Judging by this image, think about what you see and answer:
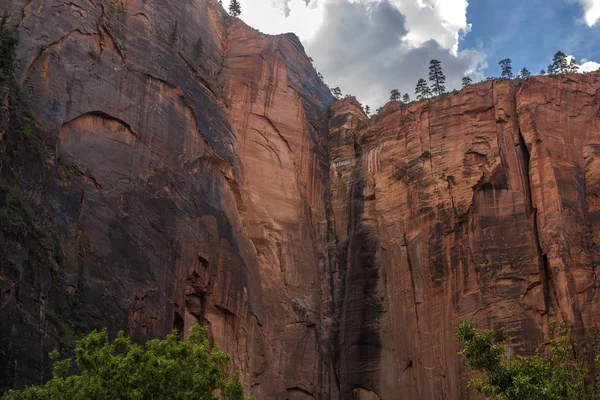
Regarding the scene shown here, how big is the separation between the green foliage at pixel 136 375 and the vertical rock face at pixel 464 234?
21560 mm

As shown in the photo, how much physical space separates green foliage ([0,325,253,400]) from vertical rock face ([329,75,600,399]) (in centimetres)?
2156

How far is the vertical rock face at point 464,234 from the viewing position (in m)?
41.2

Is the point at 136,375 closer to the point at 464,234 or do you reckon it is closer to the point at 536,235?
the point at 464,234

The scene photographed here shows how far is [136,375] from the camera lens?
22.2 meters

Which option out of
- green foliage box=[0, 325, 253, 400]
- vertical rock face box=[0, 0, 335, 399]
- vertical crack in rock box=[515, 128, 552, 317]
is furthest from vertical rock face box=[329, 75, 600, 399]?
green foliage box=[0, 325, 253, 400]

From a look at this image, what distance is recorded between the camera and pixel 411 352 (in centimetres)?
4356

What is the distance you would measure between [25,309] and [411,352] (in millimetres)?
24651

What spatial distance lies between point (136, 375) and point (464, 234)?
→ 90.6 feet

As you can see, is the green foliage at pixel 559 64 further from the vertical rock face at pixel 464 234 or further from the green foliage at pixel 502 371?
the green foliage at pixel 502 371

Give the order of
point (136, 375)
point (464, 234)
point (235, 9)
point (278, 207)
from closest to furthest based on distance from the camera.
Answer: point (136, 375)
point (464, 234)
point (278, 207)
point (235, 9)

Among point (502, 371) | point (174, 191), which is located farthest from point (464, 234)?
point (502, 371)

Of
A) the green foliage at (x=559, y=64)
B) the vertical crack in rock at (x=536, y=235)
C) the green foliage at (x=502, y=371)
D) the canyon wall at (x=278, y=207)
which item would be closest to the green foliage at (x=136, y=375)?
the canyon wall at (x=278, y=207)

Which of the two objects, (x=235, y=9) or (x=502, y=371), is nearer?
(x=502, y=371)

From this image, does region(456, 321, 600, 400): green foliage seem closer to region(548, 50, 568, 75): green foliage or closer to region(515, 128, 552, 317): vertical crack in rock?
region(515, 128, 552, 317): vertical crack in rock
